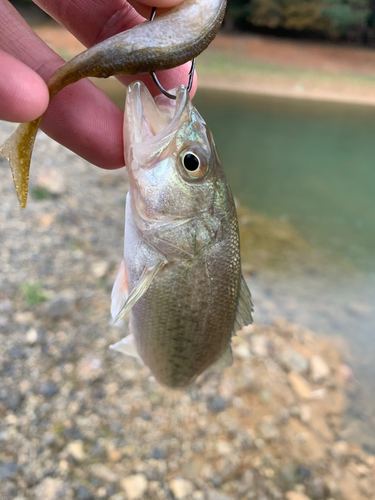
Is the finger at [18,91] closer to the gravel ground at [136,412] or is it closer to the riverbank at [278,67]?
the gravel ground at [136,412]

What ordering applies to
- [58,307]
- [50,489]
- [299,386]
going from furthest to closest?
[299,386] < [58,307] < [50,489]

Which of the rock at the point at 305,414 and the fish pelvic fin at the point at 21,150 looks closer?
the fish pelvic fin at the point at 21,150

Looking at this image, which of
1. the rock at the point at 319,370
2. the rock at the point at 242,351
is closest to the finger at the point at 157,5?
the rock at the point at 242,351

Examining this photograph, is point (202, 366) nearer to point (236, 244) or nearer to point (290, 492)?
point (236, 244)

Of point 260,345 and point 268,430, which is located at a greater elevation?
point 268,430

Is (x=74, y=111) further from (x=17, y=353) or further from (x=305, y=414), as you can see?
(x=305, y=414)

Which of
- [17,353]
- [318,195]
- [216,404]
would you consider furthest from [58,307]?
[318,195]
